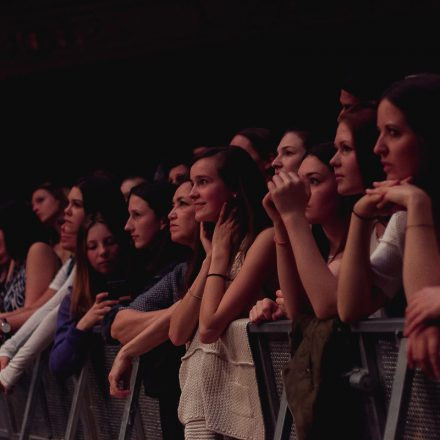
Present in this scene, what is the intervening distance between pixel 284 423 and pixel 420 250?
2.86 ft

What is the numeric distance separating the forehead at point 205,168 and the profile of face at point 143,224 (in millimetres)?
738

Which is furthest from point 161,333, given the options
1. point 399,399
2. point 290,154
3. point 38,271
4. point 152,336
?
point 38,271

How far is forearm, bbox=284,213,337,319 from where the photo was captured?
3.22m

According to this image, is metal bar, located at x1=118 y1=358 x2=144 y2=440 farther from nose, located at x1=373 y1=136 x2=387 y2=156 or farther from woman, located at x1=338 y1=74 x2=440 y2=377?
nose, located at x1=373 y1=136 x2=387 y2=156

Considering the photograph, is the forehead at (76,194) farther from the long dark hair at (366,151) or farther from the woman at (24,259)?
the long dark hair at (366,151)

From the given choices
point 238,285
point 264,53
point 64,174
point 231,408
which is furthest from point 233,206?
point 64,174

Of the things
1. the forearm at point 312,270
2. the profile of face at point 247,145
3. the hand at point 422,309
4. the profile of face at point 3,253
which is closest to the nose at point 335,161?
the forearm at point 312,270

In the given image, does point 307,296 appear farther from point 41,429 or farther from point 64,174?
point 64,174

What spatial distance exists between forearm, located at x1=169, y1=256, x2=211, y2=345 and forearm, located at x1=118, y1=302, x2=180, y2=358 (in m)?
0.22

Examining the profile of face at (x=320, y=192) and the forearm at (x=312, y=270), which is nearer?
the forearm at (x=312, y=270)

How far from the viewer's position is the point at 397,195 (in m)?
2.86

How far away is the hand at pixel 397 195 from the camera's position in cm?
282

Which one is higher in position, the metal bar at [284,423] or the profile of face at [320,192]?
the profile of face at [320,192]

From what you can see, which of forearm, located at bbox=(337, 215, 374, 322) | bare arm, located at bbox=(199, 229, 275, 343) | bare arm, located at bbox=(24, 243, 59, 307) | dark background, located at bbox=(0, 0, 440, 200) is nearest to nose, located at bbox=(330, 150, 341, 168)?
bare arm, located at bbox=(199, 229, 275, 343)
